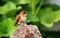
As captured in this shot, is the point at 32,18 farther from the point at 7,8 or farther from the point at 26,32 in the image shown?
the point at 26,32

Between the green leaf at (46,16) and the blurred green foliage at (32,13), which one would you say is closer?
the blurred green foliage at (32,13)

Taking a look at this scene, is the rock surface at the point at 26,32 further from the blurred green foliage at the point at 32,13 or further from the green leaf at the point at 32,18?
the green leaf at the point at 32,18

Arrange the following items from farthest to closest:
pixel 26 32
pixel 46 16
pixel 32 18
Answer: pixel 46 16 < pixel 32 18 < pixel 26 32

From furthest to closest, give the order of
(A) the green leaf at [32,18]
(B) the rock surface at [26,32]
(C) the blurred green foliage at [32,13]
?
(A) the green leaf at [32,18], (C) the blurred green foliage at [32,13], (B) the rock surface at [26,32]

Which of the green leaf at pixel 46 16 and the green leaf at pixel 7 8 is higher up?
the green leaf at pixel 7 8

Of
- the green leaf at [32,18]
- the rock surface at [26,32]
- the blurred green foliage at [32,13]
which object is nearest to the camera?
the rock surface at [26,32]

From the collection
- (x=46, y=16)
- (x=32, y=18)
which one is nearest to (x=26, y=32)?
(x=32, y=18)

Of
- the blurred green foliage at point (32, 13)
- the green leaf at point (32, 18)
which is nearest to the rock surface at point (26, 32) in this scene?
the blurred green foliage at point (32, 13)

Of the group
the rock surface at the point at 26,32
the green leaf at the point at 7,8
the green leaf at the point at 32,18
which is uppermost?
the rock surface at the point at 26,32

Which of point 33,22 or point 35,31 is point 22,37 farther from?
point 33,22

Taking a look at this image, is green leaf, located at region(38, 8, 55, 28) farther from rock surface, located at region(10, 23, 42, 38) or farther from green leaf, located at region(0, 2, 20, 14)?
rock surface, located at region(10, 23, 42, 38)
